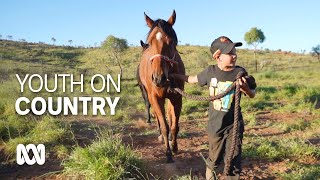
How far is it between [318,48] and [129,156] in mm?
50339

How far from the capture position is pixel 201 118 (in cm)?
976

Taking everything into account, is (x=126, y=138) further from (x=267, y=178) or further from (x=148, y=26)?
(x=267, y=178)

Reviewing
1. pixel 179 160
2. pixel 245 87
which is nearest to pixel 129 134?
pixel 179 160

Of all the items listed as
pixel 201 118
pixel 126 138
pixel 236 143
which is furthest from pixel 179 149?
pixel 201 118

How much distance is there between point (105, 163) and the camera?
4.17m

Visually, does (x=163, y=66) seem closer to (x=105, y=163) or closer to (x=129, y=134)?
(x=105, y=163)

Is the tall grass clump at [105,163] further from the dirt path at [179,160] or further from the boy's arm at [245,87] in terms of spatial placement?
the boy's arm at [245,87]

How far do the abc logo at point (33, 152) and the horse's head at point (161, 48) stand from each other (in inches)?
107

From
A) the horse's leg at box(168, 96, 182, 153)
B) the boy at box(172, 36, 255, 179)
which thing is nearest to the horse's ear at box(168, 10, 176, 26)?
the horse's leg at box(168, 96, 182, 153)

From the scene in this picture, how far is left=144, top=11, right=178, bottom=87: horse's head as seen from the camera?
4.31 metres

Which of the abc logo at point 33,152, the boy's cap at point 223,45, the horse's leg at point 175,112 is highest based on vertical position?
the boy's cap at point 223,45

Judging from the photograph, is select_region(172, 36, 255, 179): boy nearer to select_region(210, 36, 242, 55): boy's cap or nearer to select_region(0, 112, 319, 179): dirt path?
select_region(210, 36, 242, 55): boy's cap

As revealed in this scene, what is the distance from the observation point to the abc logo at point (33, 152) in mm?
5852

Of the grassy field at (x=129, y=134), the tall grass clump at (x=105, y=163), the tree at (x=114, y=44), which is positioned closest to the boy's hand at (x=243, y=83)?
the grassy field at (x=129, y=134)
